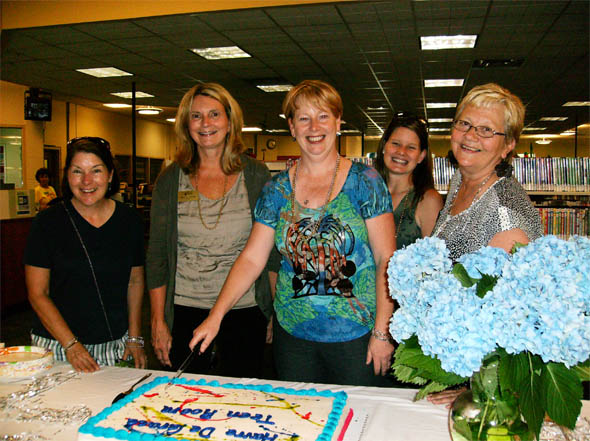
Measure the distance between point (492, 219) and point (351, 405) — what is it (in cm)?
72

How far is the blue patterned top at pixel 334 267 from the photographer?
1759mm

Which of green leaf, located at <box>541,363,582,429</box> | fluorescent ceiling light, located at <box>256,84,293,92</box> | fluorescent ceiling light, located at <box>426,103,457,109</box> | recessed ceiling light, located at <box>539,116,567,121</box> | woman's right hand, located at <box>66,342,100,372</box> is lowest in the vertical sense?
woman's right hand, located at <box>66,342,100,372</box>

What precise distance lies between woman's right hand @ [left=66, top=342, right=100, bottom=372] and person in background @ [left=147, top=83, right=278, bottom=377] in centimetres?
43

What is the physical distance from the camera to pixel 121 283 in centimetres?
208

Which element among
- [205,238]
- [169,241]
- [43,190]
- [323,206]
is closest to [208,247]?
[205,238]

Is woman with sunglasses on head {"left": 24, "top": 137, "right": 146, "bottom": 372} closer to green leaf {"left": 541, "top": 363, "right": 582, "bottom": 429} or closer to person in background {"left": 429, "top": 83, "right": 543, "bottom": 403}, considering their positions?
person in background {"left": 429, "top": 83, "right": 543, "bottom": 403}

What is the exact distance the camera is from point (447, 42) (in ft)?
23.6

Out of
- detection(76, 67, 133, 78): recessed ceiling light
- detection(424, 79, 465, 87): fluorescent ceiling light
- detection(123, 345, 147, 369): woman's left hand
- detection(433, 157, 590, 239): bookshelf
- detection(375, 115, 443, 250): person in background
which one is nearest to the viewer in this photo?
detection(123, 345, 147, 369): woman's left hand

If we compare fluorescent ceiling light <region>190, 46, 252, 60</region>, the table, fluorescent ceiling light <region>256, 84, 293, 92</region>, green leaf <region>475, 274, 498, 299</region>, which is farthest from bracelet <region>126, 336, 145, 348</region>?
fluorescent ceiling light <region>256, 84, 293, 92</region>

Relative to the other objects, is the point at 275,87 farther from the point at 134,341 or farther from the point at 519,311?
the point at 519,311

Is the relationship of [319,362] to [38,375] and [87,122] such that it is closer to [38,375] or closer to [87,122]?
[38,375]

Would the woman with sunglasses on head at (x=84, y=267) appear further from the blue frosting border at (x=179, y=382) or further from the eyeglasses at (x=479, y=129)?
the eyeglasses at (x=479, y=129)

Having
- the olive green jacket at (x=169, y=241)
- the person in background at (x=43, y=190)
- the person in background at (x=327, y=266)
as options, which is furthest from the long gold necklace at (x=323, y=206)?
the person in background at (x=43, y=190)

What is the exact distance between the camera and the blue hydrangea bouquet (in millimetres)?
831
